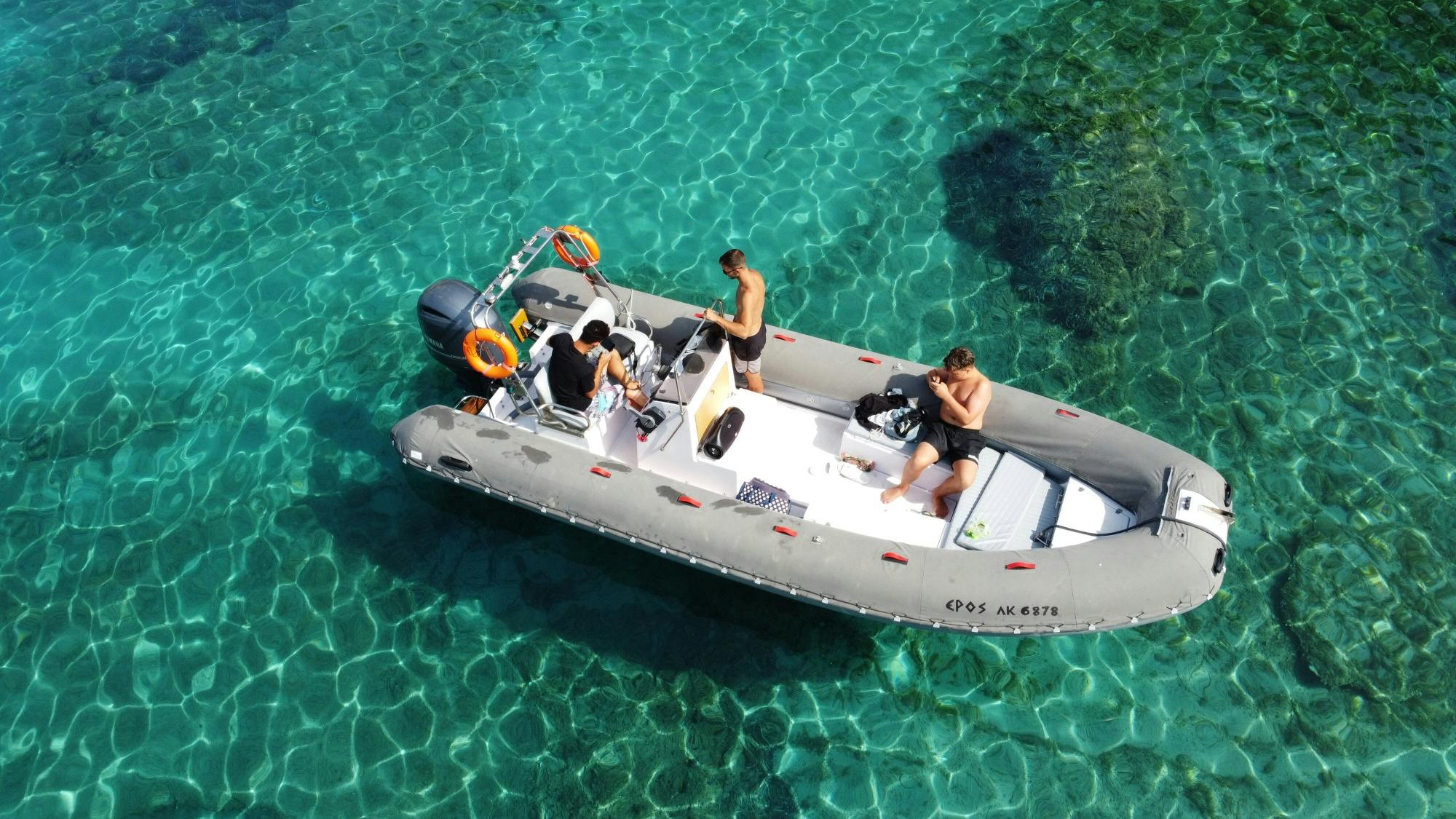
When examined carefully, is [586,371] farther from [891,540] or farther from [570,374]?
→ [891,540]

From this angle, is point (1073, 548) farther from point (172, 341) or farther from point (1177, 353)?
A: point (172, 341)

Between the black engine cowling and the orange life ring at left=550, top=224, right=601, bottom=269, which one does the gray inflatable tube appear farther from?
the orange life ring at left=550, top=224, right=601, bottom=269

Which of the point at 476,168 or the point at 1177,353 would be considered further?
the point at 476,168

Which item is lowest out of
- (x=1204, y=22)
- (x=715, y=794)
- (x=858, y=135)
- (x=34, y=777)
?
(x=34, y=777)

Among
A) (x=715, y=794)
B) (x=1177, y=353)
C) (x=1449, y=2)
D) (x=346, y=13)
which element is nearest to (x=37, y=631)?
(x=715, y=794)

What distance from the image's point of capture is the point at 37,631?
25.0 ft

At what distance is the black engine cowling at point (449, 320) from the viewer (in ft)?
25.1

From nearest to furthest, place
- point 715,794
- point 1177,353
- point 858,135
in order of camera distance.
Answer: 1. point 715,794
2. point 1177,353
3. point 858,135

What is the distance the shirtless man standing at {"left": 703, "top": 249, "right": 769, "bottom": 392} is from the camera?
22.9 ft

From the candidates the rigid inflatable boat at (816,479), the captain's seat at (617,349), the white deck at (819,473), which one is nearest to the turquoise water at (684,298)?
the white deck at (819,473)

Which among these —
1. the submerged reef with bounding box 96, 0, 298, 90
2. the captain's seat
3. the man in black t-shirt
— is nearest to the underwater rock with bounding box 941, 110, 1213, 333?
the captain's seat

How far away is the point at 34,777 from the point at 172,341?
4.52 metres

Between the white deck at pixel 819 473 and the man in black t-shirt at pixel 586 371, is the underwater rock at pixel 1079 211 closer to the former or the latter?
the white deck at pixel 819 473

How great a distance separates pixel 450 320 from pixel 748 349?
2.57m
